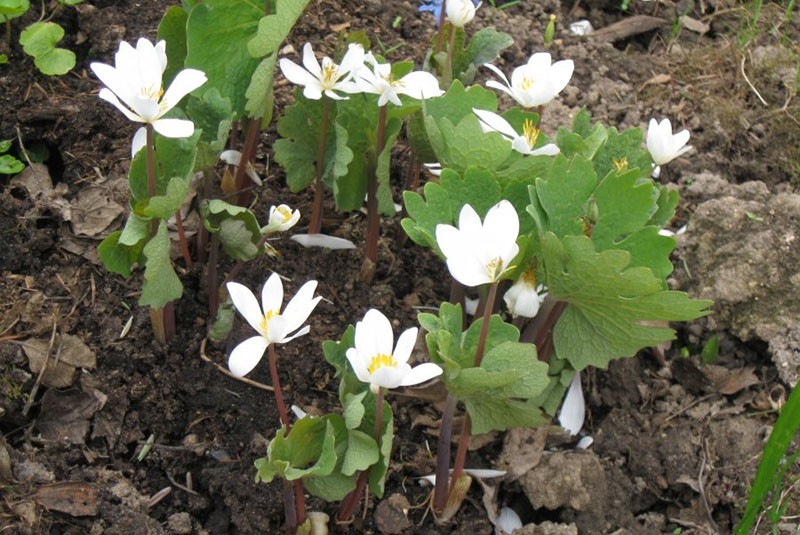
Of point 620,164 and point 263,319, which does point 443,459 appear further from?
point 620,164

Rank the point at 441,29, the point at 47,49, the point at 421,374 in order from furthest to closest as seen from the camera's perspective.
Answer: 1. the point at 47,49
2. the point at 441,29
3. the point at 421,374

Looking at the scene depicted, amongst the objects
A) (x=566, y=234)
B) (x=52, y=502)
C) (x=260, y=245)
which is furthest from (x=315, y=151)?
(x=52, y=502)

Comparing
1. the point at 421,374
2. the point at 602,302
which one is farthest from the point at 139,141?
the point at 602,302

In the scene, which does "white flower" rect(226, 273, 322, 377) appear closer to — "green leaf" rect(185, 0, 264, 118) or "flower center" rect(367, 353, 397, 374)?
"flower center" rect(367, 353, 397, 374)

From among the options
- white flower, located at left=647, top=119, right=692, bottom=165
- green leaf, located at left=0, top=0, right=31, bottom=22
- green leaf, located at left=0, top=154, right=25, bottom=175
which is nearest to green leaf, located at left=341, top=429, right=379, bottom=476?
white flower, located at left=647, top=119, right=692, bottom=165

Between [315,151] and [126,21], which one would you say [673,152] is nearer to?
[315,151]

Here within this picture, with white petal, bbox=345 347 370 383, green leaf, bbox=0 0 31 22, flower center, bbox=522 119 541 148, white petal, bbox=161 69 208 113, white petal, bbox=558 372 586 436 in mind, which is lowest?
white petal, bbox=558 372 586 436

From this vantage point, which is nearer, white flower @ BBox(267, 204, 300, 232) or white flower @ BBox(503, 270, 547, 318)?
white flower @ BBox(503, 270, 547, 318)
